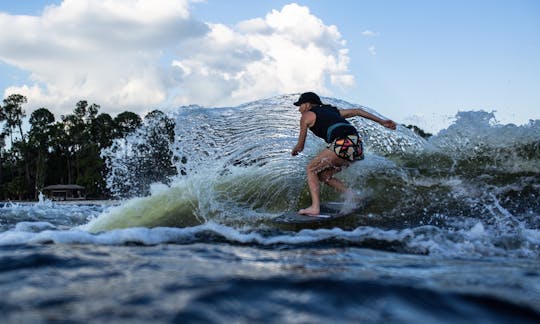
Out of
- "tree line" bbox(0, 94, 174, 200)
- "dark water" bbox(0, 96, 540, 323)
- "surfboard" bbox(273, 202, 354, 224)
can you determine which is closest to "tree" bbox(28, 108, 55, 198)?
"tree line" bbox(0, 94, 174, 200)

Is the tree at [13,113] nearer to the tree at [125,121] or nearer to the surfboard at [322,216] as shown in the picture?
the tree at [125,121]

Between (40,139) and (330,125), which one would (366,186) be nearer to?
(330,125)

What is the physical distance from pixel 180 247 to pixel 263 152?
3.57 m

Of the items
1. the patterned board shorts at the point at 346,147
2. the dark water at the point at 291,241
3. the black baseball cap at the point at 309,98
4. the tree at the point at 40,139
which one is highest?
the tree at the point at 40,139

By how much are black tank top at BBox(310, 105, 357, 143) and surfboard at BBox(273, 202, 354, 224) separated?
867mm

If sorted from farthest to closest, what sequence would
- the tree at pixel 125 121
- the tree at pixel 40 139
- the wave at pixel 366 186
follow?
the tree at pixel 125 121
the tree at pixel 40 139
the wave at pixel 366 186

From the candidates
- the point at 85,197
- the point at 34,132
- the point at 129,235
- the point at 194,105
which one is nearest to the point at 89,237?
the point at 129,235

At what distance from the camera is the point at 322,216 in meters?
5.83

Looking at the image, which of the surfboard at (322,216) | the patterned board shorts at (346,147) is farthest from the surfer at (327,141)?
the surfboard at (322,216)

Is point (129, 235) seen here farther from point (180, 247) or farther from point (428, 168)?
point (428, 168)

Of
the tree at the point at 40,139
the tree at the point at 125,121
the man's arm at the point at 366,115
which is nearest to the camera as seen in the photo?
the man's arm at the point at 366,115

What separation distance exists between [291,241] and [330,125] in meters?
1.81

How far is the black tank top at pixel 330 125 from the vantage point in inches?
234

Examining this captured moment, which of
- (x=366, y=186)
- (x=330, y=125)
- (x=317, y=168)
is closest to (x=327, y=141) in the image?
(x=330, y=125)
